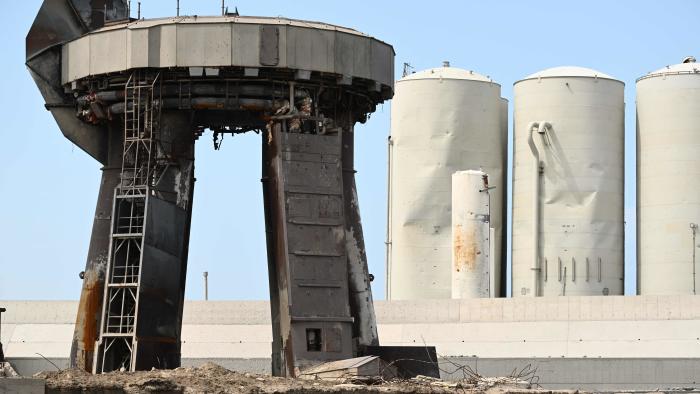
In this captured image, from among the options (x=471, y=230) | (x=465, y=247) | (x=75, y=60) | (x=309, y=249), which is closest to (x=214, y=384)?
(x=309, y=249)

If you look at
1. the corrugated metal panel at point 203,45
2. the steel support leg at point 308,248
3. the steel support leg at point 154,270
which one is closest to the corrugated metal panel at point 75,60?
the steel support leg at point 154,270

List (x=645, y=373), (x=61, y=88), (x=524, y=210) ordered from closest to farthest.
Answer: (x=61, y=88), (x=645, y=373), (x=524, y=210)

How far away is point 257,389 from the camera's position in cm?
3306

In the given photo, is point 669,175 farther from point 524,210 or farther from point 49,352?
point 49,352

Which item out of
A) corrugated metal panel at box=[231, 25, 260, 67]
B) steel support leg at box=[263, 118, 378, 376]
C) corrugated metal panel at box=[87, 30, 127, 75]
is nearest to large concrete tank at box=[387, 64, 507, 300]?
steel support leg at box=[263, 118, 378, 376]

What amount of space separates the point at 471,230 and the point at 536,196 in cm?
457

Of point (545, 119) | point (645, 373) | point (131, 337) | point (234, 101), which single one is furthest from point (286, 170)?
point (545, 119)

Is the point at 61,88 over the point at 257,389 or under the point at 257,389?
over

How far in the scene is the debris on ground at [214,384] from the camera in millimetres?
32281

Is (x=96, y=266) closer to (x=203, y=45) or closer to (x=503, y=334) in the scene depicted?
(x=203, y=45)

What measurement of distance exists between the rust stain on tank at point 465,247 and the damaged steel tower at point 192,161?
26.5 meters

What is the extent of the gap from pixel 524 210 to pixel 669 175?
633 centimetres

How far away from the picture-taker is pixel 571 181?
244 feet

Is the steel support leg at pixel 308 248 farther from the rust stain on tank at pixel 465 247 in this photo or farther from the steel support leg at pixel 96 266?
the rust stain on tank at pixel 465 247
